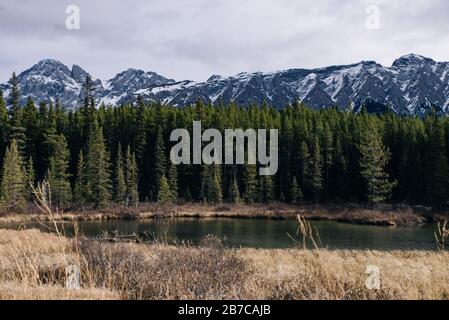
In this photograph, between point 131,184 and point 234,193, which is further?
point 234,193

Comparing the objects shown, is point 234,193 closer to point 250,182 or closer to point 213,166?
point 250,182

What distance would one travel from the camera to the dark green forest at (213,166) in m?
67.2

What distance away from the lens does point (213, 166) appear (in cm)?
7162

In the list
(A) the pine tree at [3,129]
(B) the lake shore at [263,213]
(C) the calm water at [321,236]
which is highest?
(A) the pine tree at [3,129]

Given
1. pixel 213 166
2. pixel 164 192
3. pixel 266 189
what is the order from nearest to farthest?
pixel 164 192, pixel 213 166, pixel 266 189

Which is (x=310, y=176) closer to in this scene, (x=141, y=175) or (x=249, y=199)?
(x=249, y=199)

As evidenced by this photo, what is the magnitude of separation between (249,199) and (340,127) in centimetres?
2234

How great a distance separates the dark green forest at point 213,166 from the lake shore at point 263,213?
3655mm

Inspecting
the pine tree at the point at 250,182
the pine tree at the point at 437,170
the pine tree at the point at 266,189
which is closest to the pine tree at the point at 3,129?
the pine tree at the point at 250,182

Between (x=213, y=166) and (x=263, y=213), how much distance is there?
13075mm

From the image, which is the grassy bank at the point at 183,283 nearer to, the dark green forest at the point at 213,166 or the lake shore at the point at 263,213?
the lake shore at the point at 263,213

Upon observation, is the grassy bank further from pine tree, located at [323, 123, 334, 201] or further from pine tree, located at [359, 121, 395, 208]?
pine tree, located at [323, 123, 334, 201]

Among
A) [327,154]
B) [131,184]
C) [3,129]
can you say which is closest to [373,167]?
[327,154]
